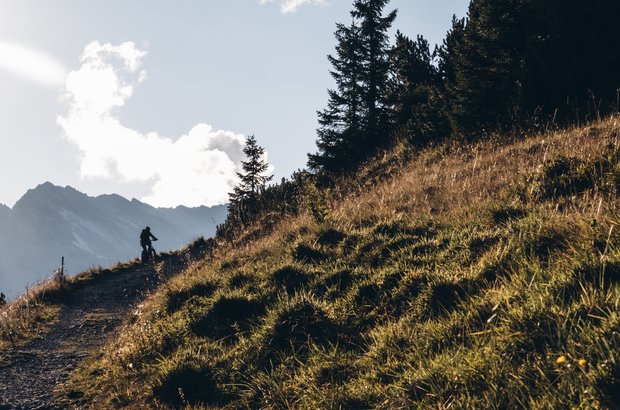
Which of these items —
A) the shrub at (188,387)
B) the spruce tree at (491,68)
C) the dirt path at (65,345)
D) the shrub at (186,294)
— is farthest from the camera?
the spruce tree at (491,68)

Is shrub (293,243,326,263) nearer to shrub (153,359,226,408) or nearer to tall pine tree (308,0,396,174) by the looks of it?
shrub (153,359,226,408)

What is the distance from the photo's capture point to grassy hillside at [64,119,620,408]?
10.0 ft

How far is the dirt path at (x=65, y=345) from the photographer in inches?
239

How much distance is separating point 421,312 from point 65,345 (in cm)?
786

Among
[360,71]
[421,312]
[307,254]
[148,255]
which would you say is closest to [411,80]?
[360,71]

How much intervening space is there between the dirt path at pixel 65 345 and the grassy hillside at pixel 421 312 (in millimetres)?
620

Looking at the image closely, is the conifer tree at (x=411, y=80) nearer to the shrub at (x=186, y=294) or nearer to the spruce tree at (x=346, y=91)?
the spruce tree at (x=346, y=91)

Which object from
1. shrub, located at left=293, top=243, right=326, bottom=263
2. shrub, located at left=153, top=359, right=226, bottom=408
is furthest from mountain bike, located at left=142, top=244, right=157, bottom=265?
shrub, located at left=153, top=359, right=226, bottom=408

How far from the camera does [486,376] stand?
3.04 metres

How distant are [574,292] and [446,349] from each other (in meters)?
1.10

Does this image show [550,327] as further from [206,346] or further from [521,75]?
[521,75]

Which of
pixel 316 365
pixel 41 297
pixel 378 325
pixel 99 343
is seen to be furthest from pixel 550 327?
pixel 41 297

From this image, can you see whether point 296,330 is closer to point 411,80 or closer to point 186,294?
point 186,294

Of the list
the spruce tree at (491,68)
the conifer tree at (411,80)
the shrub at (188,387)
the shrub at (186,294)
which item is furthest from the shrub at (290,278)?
the conifer tree at (411,80)
